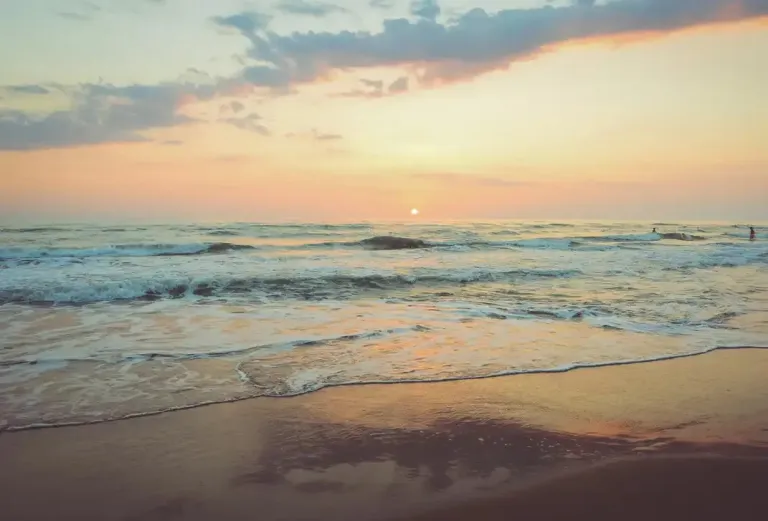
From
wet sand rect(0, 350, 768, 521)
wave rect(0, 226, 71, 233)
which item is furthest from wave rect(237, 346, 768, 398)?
wave rect(0, 226, 71, 233)

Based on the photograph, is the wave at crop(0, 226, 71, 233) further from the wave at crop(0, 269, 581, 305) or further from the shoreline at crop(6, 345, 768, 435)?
the shoreline at crop(6, 345, 768, 435)

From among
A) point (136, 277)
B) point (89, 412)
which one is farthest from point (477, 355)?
point (136, 277)

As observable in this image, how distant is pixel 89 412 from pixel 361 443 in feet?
8.37

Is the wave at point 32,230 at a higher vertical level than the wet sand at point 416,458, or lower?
higher

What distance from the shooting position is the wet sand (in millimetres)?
3385

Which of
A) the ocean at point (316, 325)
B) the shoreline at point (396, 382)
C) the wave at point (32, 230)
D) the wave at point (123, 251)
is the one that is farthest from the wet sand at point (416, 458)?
the wave at point (32, 230)

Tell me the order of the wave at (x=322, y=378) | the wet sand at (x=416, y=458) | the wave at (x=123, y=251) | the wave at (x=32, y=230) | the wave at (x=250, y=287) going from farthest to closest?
1. the wave at (x=32, y=230)
2. the wave at (x=123, y=251)
3. the wave at (x=250, y=287)
4. the wave at (x=322, y=378)
5. the wet sand at (x=416, y=458)

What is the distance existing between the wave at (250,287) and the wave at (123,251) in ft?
37.3

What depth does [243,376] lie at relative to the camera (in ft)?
20.6

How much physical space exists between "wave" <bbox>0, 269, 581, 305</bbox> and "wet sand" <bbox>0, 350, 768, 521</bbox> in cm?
810

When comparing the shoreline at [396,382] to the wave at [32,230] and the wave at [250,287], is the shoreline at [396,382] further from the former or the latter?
the wave at [32,230]

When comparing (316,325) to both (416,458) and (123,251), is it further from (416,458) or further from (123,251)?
(123,251)

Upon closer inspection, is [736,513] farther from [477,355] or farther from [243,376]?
[243,376]

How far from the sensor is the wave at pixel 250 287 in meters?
12.9
